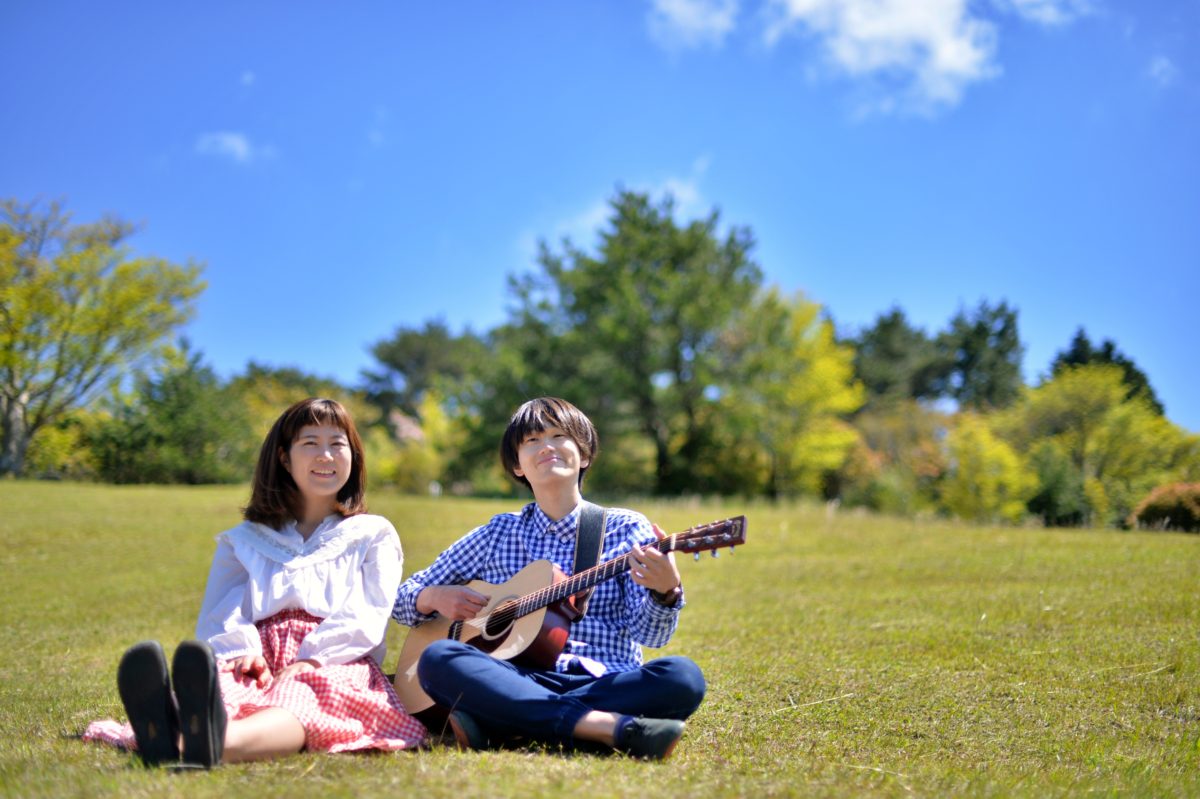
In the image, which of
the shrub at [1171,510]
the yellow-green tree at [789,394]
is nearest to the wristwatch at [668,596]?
A: the shrub at [1171,510]

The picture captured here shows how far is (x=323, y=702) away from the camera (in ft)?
11.5

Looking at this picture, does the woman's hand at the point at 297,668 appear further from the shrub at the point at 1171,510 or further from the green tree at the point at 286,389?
the green tree at the point at 286,389

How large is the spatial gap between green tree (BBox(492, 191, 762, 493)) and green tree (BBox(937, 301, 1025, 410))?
24835 millimetres

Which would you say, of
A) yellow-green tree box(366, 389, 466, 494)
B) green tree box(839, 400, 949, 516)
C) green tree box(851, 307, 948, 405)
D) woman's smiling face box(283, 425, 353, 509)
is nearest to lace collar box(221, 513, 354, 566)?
woman's smiling face box(283, 425, 353, 509)

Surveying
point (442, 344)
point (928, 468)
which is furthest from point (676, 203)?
point (442, 344)

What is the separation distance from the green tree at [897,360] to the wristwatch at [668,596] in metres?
49.0

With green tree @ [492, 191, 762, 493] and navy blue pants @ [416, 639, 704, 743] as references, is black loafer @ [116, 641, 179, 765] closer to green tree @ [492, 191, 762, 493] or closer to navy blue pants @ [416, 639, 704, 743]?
navy blue pants @ [416, 639, 704, 743]

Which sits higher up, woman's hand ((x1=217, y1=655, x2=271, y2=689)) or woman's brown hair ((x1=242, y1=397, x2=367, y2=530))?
woman's brown hair ((x1=242, y1=397, x2=367, y2=530))

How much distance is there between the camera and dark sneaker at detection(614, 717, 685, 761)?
3318 millimetres

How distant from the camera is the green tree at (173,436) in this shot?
82.3 ft

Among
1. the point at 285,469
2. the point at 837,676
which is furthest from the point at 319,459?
the point at 837,676

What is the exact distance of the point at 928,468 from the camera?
99.4 feet

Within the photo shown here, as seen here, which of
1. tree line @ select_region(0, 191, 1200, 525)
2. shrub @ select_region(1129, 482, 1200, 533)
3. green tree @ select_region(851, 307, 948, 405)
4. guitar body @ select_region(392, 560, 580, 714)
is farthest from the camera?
green tree @ select_region(851, 307, 948, 405)

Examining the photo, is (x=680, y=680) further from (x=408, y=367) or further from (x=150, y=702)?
(x=408, y=367)
